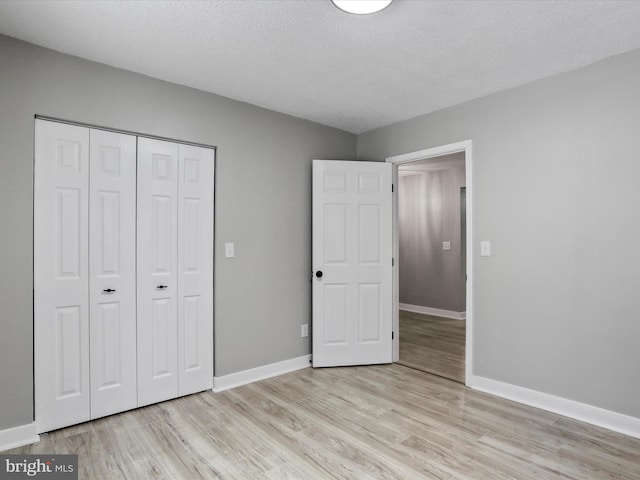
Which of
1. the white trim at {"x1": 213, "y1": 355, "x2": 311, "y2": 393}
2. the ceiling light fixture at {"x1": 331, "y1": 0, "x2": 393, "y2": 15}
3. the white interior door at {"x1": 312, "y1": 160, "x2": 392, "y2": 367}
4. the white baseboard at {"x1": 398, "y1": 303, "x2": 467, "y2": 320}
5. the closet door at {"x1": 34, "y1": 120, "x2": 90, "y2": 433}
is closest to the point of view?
the ceiling light fixture at {"x1": 331, "y1": 0, "x2": 393, "y2": 15}

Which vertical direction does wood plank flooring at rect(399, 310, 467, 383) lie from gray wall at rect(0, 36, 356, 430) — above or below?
below

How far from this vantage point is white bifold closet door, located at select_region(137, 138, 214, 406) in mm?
2816

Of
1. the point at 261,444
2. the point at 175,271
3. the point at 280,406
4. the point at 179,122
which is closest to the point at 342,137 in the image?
the point at 179,122

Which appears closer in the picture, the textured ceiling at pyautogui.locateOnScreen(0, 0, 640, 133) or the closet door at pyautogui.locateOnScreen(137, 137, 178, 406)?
the textured ceiling at pyautogui.locateOnScreen(0, 0, 640, 133)

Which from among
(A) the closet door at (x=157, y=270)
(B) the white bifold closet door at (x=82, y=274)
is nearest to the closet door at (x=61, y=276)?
(B) the white bifold closet door at (x=82, y=274)

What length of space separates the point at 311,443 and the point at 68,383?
1.65 m

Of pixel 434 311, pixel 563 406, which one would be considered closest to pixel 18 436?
pixel 563 406

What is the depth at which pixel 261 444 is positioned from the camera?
2.31 metres

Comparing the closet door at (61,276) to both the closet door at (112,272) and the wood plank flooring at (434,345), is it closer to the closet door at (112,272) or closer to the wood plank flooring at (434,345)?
the closet door at (112,272)

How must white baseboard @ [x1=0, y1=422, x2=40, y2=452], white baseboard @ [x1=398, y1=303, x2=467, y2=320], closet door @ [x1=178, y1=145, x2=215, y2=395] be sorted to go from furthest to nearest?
white baseboard @ [x1=398, y1=303, x2=467, y2=320] → closet door @ [x1=178, y1=145, x2=215, y2=395] → white baseboard @ [x1=0, y1=422, x2=40, y2=452]

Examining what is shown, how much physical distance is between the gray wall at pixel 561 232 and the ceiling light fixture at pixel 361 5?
1645mm

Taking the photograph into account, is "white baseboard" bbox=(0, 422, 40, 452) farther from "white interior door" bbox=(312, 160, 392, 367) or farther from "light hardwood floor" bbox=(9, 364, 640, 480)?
"white interior door" bbox=(312, 160, 392, 367)

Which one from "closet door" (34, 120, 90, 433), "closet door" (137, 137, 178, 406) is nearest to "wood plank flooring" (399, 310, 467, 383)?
"closet door" (137, 137, 178, 406)

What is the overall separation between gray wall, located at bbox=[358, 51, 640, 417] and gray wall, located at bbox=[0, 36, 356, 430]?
1617 millimetres
